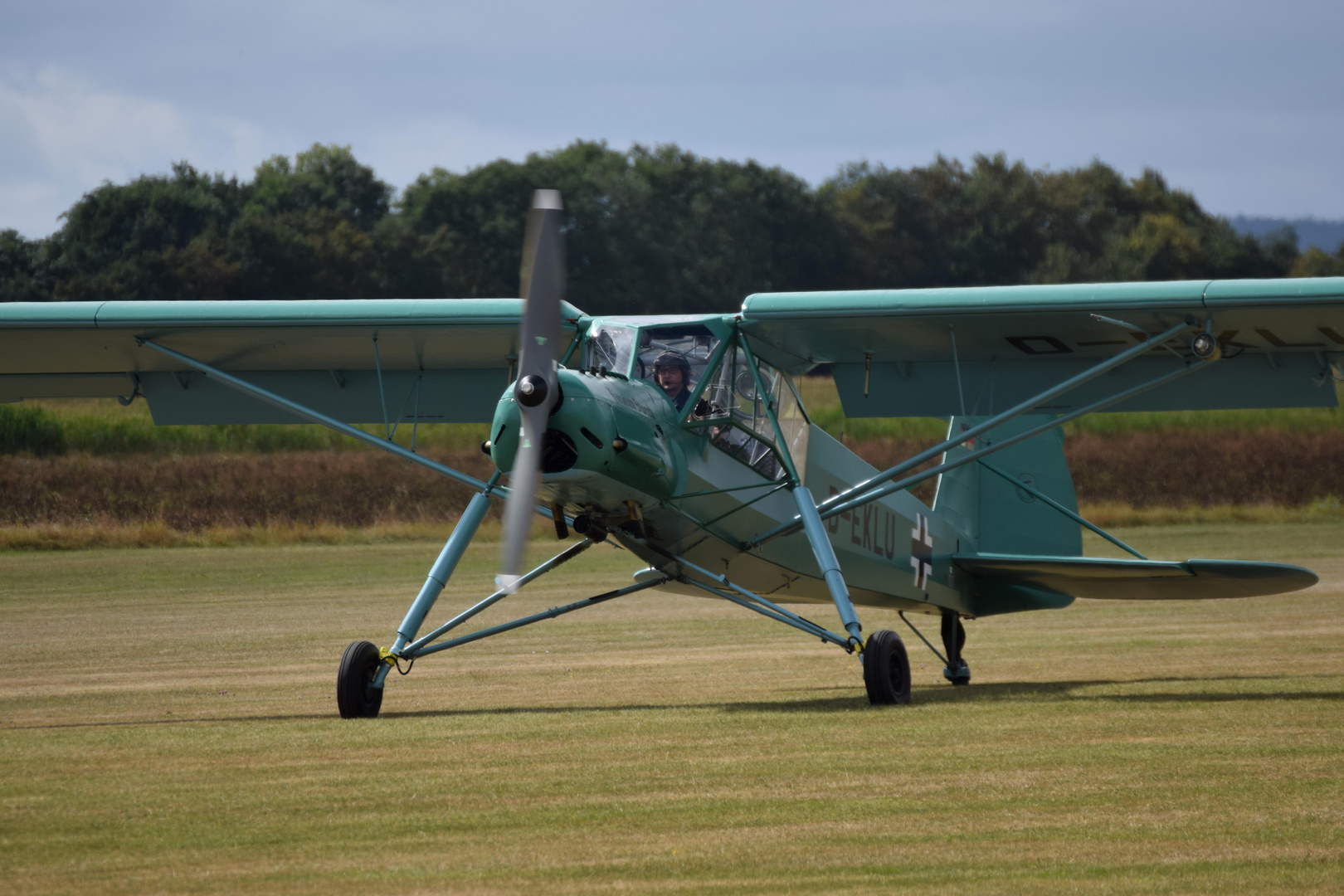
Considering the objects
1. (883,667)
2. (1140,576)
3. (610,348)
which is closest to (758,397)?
(610,348)

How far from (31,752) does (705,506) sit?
4.27 m

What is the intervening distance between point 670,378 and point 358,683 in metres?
2.71

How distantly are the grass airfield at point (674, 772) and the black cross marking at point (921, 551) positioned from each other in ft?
3.25

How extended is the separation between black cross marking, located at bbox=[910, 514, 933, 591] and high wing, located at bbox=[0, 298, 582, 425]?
3.39 m

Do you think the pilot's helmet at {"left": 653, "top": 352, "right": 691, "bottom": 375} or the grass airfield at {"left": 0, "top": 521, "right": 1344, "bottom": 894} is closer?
the grass airfield at {"left": 0, "top": 521, "right": 1344, "bottom": 894}

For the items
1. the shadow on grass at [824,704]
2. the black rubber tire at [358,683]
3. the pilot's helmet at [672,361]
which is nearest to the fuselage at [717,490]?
the pilot's helmet at [672,361]

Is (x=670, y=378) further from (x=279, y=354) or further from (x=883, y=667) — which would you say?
(x=279, y=354)

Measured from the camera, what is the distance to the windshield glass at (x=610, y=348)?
9.64m

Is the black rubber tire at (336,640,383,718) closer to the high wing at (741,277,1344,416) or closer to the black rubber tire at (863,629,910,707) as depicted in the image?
the black rubber tire at (863,629,910,707)

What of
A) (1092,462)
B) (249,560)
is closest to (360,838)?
(249,560)

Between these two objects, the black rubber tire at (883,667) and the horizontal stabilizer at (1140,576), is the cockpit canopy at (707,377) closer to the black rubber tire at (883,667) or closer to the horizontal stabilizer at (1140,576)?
the black rubber tire at (883,667)

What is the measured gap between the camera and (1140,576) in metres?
11.6

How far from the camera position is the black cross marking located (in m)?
12.7

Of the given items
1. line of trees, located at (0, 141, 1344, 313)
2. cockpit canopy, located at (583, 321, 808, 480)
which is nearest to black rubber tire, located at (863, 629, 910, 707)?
cockpit canopy, located at (583, 321, 808, 480)
